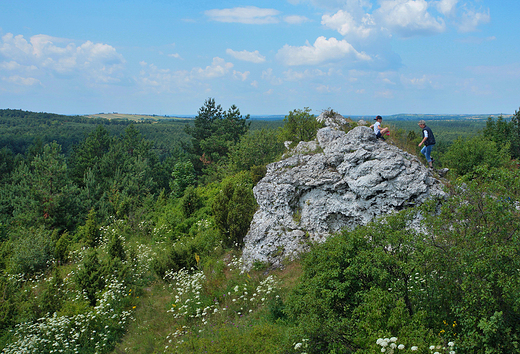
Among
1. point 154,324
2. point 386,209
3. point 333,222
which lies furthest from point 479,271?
point 154,324

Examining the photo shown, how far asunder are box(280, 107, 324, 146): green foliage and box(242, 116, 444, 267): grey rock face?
3967mm

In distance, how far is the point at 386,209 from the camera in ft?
29.7

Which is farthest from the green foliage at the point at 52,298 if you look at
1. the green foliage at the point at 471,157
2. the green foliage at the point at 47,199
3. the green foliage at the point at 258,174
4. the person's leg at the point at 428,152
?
the green foliage at the point at 471,157

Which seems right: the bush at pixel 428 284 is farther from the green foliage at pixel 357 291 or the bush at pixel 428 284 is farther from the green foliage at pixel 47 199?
the green foliage at pixel 47 199

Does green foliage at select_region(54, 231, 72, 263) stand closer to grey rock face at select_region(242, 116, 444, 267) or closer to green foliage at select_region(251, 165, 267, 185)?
grey rock face at select_region(242, 116, 444, 267)

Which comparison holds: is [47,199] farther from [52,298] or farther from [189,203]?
[52,298]

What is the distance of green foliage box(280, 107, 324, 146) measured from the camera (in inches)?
616

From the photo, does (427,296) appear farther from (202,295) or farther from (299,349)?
(202,295)

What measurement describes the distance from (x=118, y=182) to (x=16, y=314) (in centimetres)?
2142

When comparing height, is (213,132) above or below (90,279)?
above

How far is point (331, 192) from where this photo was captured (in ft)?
33.3

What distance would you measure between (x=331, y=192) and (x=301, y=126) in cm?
689

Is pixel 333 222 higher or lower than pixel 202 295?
higher

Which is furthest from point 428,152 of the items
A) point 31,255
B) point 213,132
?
point 213,132
